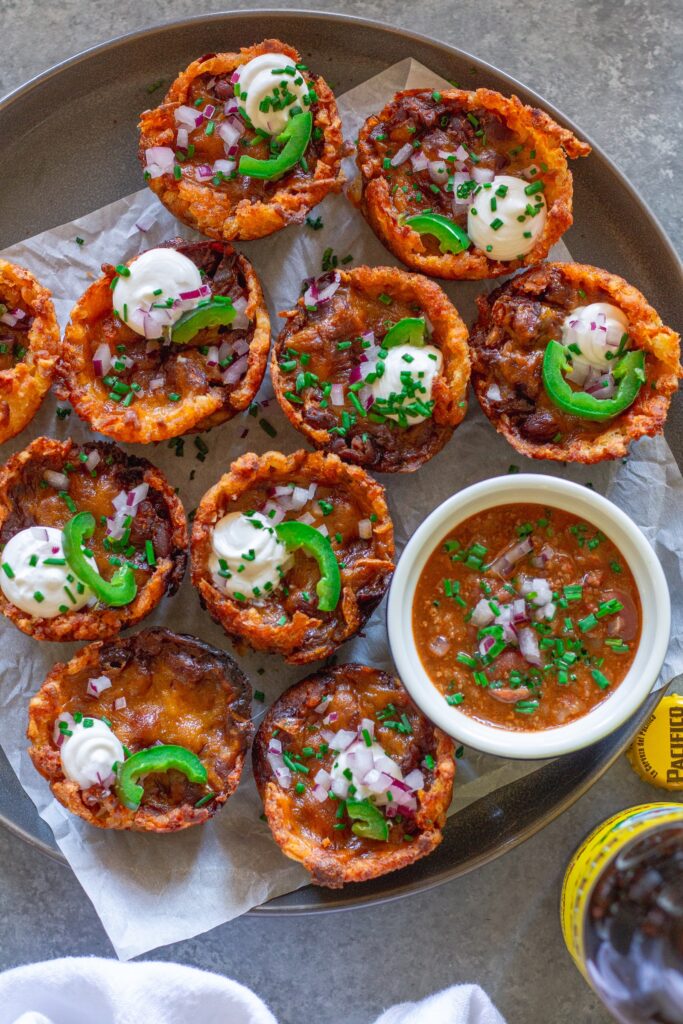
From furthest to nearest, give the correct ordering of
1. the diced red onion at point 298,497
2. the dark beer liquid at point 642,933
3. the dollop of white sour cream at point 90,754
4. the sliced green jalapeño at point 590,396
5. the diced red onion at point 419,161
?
the diced red onion at point 419,161 → the diced red onion at point 298,497 → the sliced green jalapeño at point 590,396 → the dollop of white sour cream at point 90,754 → the dark beer liquid at point 642,933

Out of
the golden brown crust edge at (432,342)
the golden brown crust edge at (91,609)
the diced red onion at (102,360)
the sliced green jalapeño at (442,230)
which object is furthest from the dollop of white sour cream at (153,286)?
the sliced green jalapeño at (442,230)

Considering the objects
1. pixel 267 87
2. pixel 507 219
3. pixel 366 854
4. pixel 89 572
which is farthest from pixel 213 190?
pixel 366 854

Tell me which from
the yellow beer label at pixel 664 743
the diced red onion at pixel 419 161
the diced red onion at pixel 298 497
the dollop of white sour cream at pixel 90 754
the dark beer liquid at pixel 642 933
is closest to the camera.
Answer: the dark beer liquid at pixel 642 933

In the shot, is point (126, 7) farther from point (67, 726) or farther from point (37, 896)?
point (37, 896)

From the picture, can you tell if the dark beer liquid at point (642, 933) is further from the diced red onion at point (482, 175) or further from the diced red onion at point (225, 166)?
the diced red onion at point (225, 166)

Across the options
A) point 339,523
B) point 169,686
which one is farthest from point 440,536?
point 169,686

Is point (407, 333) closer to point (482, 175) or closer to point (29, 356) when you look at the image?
point (482, 175)
